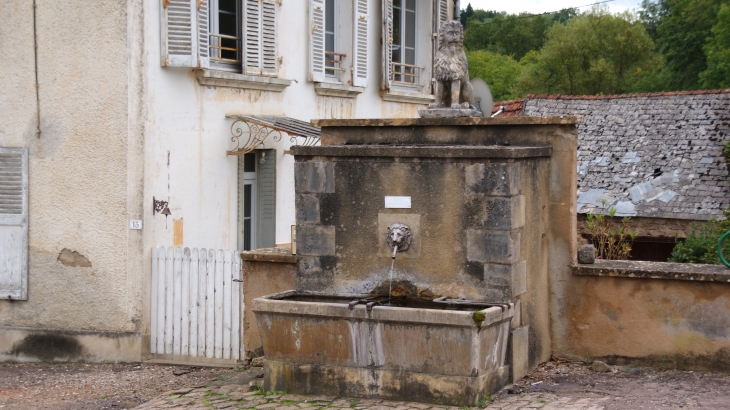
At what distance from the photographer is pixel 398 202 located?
913 centimetres

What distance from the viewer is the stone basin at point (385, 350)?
8203 millimetres

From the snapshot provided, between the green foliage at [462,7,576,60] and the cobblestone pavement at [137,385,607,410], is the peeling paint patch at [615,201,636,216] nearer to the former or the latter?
the cobblestone pavement at [137,385,607,410]

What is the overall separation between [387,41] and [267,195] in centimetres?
389

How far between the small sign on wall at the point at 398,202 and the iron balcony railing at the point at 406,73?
29.2ft

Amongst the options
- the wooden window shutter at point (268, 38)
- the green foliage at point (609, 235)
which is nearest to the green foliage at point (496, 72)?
the green foliage at point (609, 235)

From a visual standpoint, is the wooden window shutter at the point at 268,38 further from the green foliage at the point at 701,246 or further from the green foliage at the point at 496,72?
the green foliage at the point at 496,72

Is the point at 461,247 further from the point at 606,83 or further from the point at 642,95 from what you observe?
the point at 606,83

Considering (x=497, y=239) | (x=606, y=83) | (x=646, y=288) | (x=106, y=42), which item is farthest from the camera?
(x=606, y=83)

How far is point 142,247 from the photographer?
12383 millimetres

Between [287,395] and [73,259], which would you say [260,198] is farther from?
[287,395]

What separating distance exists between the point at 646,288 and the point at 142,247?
6074 millimetres

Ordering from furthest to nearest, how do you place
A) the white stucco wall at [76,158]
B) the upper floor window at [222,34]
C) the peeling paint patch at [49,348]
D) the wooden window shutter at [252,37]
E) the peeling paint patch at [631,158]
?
the peeling paint patch at [631,158]
the wooden window shutter at [252,37]
the upper floor window at [222,34]
the peeling paint patch at [49,348]
the white stucco wall at [76,158]

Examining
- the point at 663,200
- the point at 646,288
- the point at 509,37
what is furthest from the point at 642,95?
the point at 509,37

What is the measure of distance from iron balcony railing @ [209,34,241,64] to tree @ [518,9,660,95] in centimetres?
2967
